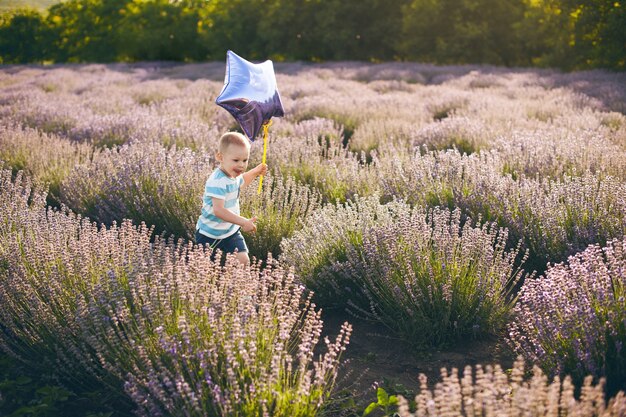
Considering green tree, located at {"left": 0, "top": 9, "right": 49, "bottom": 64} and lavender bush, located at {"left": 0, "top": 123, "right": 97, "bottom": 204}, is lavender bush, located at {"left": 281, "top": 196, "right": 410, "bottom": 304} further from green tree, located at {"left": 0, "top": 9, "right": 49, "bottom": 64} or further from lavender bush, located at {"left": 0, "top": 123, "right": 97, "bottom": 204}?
green tree, located at {"left": 0, "top": 9, "right": 49, "bottom": 64}

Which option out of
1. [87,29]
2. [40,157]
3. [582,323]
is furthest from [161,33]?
[582,323]

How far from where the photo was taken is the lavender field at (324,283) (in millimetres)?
2133

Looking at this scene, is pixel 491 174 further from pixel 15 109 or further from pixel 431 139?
pixel 15 109

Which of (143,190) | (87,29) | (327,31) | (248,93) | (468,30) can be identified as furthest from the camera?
(87,29)

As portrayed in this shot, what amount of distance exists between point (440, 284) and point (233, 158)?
1.39 metres

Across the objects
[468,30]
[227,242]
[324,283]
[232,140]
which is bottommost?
[324,283]

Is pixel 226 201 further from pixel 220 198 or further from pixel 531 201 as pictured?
pixel 531 201

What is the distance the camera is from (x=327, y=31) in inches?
1003

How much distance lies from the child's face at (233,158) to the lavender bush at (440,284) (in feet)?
3.01

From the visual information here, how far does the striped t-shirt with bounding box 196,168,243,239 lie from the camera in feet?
11.4

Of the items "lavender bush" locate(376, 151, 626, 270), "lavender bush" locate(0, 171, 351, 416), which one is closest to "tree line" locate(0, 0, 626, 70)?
"lavender bush" locate(376, 151, 626, 270)

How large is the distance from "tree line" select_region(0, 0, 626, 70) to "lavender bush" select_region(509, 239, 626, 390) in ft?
44.2

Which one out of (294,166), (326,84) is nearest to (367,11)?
(326,84)

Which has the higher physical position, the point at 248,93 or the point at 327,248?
the point at 248,93
